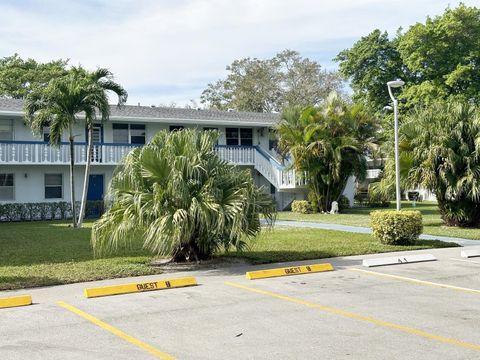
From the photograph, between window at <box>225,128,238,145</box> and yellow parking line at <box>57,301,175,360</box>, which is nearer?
yellow parking line at <box>57,301,175,360</box>

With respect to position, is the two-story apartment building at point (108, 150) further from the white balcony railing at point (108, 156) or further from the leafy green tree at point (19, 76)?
the leafy green tree at point (19, 76)

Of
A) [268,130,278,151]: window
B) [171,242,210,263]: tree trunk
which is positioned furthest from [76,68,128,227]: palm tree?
[268,130,278,151]: window

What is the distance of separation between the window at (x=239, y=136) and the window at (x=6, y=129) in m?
11.5

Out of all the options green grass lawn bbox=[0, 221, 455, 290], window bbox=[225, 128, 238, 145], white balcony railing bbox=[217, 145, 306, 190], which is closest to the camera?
green grass lawn bbox=[0, 221, 455, 290]

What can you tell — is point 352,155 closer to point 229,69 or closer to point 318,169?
point 318,169

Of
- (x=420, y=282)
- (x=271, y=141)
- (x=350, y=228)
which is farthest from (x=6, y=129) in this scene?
(x=420, y=282)

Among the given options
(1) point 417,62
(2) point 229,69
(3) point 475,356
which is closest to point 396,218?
(3) point 475,356

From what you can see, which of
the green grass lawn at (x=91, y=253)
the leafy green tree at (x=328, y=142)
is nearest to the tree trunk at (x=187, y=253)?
the green grass lawn at (x=91, y=253)

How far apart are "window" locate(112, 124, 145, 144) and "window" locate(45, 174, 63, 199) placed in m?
3.48

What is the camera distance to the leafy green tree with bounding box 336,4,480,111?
123 feet

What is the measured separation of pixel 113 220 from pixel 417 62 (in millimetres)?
31550

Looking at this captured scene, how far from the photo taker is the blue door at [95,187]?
2970cm

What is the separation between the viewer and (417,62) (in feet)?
127

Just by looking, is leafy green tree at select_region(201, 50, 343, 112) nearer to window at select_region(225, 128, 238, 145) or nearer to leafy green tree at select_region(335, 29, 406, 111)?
leafy green tree at select_region(335, 29, 406, 111)
